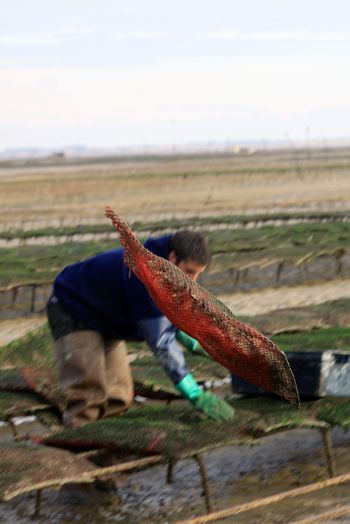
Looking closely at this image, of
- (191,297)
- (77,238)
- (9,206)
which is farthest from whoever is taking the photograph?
(9,206)

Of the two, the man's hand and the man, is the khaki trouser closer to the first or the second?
the man

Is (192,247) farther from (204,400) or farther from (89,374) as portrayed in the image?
(89,374)

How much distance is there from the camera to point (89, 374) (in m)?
6.30

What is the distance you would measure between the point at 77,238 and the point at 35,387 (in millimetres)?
16142

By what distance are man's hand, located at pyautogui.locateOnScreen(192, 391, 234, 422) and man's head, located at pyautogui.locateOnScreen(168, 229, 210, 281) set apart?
2.44 ft

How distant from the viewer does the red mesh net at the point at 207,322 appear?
18.6 feet

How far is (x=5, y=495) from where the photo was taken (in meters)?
5.33

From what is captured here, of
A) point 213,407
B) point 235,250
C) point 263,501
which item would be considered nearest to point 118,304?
point 213,407

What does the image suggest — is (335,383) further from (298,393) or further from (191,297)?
(191,297)

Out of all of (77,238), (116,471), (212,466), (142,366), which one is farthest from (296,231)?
(116,471)

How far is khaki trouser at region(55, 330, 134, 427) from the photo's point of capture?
628cm

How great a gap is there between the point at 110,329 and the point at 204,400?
0.79 m

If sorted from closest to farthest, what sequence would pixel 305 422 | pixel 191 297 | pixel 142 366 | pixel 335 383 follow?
pixel 191 297 → pixel 305 422 → pixel 335 383 → pixel 142 366

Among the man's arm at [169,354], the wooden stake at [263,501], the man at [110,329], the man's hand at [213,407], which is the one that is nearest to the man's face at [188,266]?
the man at [110,329]
